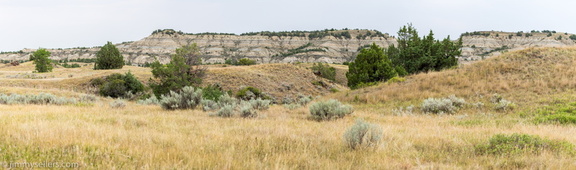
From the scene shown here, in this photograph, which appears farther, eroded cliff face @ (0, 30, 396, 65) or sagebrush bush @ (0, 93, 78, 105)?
eroded cliff face @ (0, 30, 396, 65)

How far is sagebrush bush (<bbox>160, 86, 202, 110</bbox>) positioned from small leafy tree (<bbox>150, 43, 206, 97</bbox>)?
11.4 meters

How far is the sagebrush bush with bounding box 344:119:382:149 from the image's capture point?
455cm

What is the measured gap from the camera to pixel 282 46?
185m

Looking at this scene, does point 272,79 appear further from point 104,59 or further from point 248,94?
point 104,59

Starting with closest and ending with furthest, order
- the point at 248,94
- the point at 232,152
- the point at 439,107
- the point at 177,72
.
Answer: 1. the point at 232,152
2. the point at 439,107
3. the point at 177,72
4. the point at 248,94

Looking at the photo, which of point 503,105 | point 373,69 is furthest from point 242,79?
point 503,105

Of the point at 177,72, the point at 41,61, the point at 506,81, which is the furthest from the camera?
the point at 41,61

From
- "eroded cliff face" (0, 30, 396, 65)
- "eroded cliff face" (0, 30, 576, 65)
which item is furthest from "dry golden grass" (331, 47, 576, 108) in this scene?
"eroded cliff face" (0, 30, 396, 65)

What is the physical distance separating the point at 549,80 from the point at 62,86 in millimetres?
39229

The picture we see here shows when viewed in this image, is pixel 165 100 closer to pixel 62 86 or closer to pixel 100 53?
pixel 62 86

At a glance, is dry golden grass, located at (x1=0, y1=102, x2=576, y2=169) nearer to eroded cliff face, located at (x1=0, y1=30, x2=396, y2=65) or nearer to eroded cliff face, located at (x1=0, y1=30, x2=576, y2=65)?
eroded cliff face, located at (x1=0, y1=30, x2=576, y2=65)

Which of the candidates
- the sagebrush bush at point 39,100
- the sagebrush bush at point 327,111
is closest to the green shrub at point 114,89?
the sagebrush bush at point 39,100

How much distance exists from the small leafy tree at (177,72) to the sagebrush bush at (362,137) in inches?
781

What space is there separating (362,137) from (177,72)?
21571 mm
